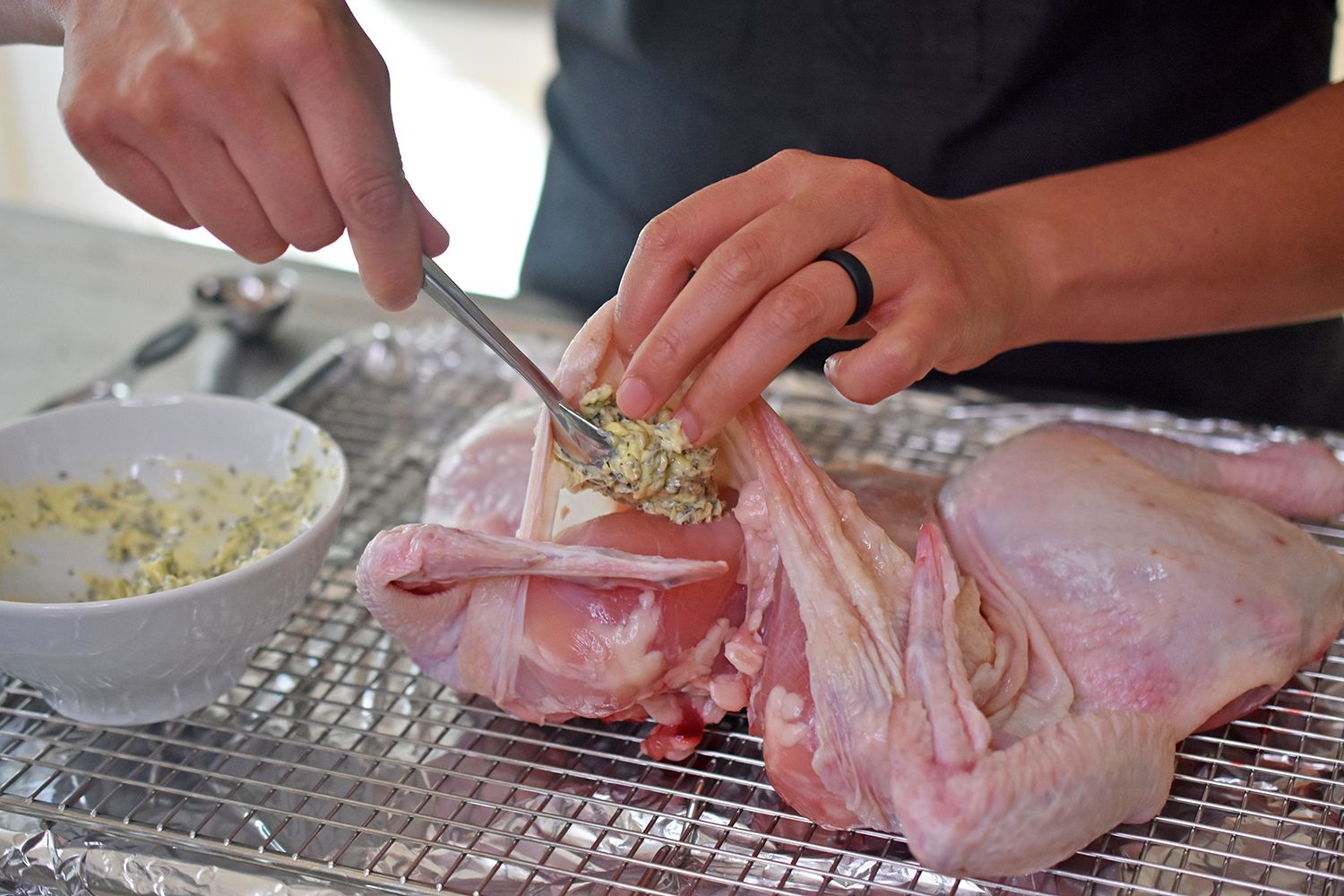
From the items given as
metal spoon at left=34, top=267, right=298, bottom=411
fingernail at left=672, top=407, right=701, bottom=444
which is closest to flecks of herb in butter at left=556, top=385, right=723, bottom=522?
fingernail at left=672, top=407, right=701, bottom=444

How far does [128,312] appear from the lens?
103 inches

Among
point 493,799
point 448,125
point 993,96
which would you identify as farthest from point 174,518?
point 448,125

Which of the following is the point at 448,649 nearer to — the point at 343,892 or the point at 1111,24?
the point at 343,892

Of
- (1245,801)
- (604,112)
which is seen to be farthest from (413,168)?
(1245,801)

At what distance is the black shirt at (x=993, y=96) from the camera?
6.59ft

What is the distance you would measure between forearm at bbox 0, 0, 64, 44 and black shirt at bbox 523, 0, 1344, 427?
0.96 meters

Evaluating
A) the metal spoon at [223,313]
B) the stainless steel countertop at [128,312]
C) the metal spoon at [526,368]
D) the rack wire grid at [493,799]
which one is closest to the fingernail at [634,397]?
the metal spoon at [526,368]

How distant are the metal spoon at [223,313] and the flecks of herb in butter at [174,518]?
0.67 meters

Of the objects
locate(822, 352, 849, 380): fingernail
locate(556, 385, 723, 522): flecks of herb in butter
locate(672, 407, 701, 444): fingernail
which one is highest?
locate(822, 352, 849, 380): fingernail

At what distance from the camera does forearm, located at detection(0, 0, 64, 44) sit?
1.43 metres

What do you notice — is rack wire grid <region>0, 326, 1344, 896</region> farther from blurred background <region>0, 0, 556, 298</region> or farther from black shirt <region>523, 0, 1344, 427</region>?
blurred background <region>0, 0, 556, 298</region>

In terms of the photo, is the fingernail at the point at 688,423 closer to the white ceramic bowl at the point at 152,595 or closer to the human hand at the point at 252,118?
the human hand at the point at 252,118

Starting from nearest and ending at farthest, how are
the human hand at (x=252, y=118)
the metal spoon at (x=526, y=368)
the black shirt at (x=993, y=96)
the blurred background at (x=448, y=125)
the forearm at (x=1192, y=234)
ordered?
the human hand at (x=252, y=118)
the metal spoon at (x=526, y=368)
the forearm at (x=1192, y=234)
the black shirt at (x=993, y=96)
the blurred background at (x=448, y=125)

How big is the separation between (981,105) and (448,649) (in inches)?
49.5
